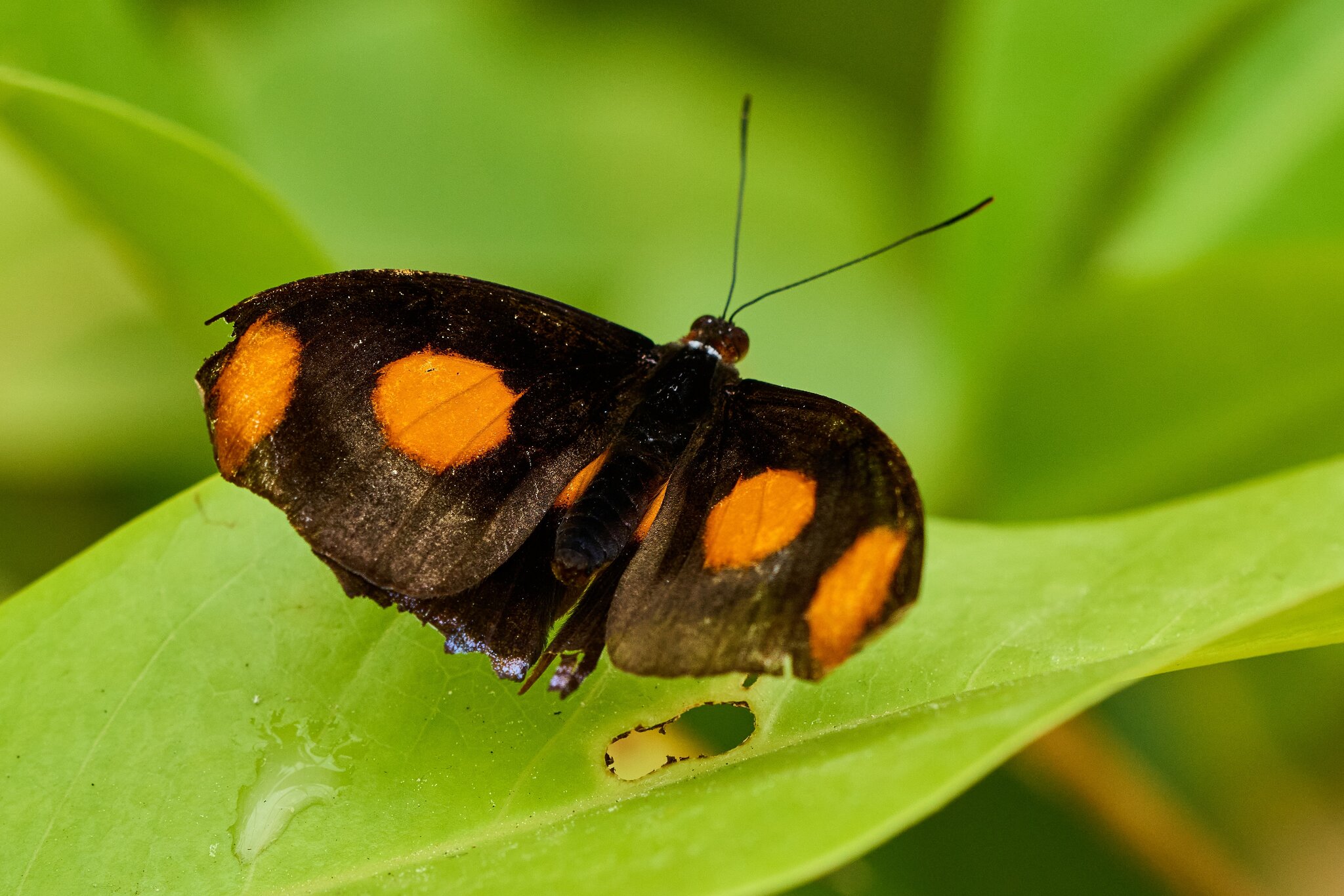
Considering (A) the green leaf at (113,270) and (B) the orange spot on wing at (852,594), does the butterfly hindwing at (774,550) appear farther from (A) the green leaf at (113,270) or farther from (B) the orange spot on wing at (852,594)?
(A) the green leaf at (113,270)

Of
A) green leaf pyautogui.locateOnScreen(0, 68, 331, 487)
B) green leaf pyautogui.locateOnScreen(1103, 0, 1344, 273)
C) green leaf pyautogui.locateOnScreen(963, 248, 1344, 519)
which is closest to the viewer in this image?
green leaf pyautogui.locateOnScreen(0, 68, 331, 487)

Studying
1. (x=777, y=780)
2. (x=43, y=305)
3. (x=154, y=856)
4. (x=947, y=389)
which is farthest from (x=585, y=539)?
(x=43, y=305)

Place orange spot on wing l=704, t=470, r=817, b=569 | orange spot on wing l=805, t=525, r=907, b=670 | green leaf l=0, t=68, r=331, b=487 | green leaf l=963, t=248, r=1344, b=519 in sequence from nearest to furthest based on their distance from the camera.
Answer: orange spot on wing l=805, t=525, r=907, b=670 < orange spot on wing l=704, t=470, r=817, b=569 < green leaf l=0, t=68, r=331, b=487 < green leaf l=963, t=248, r=1344, b=519

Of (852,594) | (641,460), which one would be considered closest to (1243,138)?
(641,460)

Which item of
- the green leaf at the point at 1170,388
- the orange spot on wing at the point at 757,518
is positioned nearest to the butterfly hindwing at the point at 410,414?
the orange spot on wing at the point at 757,518

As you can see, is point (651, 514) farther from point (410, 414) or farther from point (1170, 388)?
point (1170, 388)

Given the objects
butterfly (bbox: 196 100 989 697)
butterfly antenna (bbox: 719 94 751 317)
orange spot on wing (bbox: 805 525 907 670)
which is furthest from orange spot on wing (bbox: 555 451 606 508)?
orange spot on wing (bbox: 805 525 907 670)

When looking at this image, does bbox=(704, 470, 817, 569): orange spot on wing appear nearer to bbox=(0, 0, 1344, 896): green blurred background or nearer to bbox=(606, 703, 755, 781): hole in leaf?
bbox=(606, 703, 755, 781): hole in leaf

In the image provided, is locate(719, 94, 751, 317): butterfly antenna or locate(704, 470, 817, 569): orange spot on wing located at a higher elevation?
locate(719, 94, 751, 317): butterfly antenna
